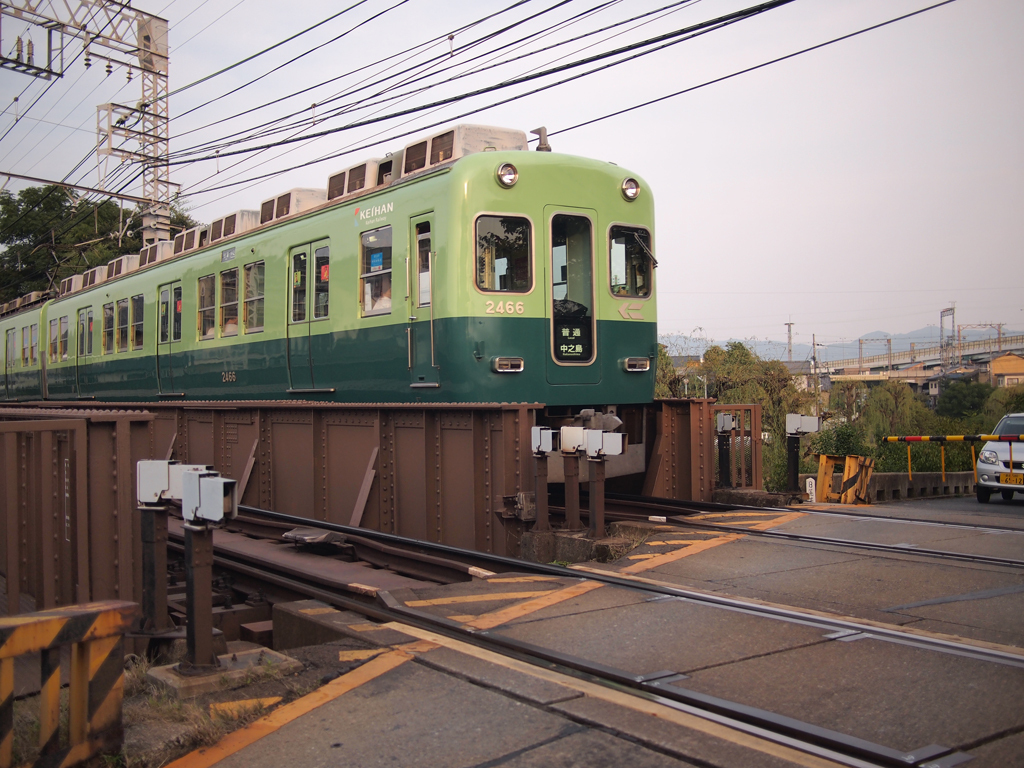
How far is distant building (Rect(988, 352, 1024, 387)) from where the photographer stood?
2574 inches

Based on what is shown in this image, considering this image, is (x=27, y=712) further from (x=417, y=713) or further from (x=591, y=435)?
(x=591, y=435)

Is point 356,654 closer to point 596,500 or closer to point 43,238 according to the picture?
point 596,500

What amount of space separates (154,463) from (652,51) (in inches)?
316

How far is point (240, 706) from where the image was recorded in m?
3.77

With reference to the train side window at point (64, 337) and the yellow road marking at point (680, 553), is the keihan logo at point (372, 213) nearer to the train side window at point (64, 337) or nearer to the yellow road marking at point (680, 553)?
the yellow road marking at point (680, 553)

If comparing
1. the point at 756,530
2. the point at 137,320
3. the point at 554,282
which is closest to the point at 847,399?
the point at 554,282

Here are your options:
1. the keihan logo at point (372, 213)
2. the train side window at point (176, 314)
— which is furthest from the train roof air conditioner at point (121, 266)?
the keihan logo at point (372, 213)

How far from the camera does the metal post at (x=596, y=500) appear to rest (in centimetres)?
705

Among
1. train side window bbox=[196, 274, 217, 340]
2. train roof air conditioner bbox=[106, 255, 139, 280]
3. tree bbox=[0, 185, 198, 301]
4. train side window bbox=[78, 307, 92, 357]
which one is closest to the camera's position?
train side window bbox=[196, 274, 217, 340]

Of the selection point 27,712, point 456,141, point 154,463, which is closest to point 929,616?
point 154,463

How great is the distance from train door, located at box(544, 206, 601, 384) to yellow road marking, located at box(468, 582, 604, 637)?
3.21 metres

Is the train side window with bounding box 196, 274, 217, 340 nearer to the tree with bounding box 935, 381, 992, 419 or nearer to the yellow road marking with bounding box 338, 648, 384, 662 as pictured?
the yellow road marking with bounding box 338, 648, 384, 662

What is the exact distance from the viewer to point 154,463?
4375mm

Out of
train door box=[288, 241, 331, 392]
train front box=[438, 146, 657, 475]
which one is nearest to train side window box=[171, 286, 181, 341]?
train door box=[288, 241, 331, 392]
